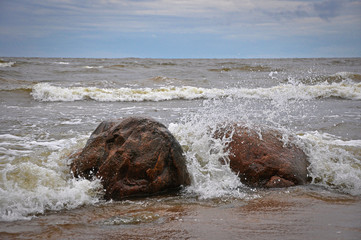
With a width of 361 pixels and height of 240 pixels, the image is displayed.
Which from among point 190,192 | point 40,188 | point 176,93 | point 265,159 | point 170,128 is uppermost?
point 176,93

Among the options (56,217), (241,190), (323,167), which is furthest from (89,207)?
(323,167)

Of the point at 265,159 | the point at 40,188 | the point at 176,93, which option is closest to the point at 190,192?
the point at 265,159

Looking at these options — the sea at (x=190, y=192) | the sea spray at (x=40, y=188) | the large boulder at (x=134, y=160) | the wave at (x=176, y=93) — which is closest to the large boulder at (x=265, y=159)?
the sea at (x=190, y=192)

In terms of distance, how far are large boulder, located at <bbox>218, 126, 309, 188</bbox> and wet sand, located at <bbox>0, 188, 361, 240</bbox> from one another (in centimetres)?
54

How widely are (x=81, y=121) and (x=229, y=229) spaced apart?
18.7 feet

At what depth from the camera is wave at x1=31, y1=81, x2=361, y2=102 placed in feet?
38.9

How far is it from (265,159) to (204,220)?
166cm

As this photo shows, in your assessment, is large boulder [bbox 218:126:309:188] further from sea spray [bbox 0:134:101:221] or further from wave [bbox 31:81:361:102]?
wave [bbox 31:81:361:102]

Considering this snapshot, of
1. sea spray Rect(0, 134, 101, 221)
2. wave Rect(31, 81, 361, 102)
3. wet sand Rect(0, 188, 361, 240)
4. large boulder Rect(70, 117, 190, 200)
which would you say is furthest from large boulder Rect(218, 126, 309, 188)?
wave Rect(31, 81, 361, 102)

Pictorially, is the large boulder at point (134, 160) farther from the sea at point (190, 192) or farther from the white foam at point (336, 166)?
the white foam at point (336, 166)

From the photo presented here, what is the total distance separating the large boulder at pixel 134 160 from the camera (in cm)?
384

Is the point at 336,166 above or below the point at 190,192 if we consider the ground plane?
above

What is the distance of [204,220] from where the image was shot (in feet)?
9.87

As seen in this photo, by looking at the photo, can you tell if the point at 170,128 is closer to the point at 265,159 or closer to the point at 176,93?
the point at 265,159
